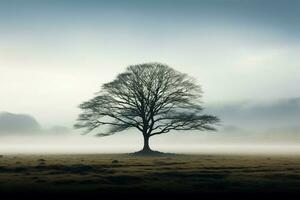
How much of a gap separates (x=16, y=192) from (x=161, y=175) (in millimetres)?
13010

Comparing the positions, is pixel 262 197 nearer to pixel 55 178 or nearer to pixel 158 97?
pixel 55 178

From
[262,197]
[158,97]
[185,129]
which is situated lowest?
[262,197]

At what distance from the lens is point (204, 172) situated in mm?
38594

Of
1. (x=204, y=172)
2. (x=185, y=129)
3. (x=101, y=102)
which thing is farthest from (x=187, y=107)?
(x=204, y=172)

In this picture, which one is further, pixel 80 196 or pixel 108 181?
pixel 108 181

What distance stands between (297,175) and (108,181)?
608 inches

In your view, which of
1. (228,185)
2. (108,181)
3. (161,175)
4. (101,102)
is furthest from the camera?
(101,102)

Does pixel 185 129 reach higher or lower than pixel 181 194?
higher

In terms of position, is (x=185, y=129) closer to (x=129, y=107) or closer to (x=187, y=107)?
(x=187, y=107)

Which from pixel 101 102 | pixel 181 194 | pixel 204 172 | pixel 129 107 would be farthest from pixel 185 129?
pixel 181 194

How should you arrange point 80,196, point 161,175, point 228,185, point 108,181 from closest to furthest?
point 80,196 → point 228,185 → point 108,181 → point 161,175

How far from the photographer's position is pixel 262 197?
79.8 ft

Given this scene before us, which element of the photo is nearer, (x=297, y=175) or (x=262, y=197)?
(x=262, y=197)

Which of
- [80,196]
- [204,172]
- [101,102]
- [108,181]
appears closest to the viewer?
[80,196]
